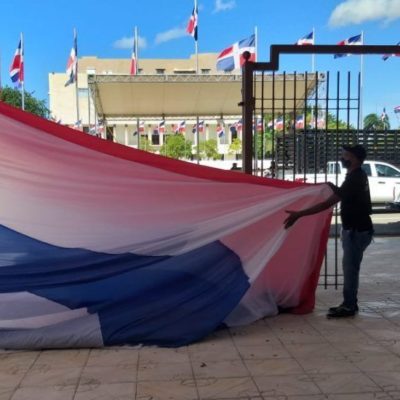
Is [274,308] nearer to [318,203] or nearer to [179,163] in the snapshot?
[318,203]

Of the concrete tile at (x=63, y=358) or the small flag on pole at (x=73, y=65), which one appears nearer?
the concrete tile at (x=63, y=358)

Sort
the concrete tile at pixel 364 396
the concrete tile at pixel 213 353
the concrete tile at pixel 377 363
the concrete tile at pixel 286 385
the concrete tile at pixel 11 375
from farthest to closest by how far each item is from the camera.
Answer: the concrete tile at pixel 213 353
the concrete tile at pixel 377 363
the concrete tile at pixel 11 375
the concrete tile at pixel 286 385
the concrete tile at pixel 364 396

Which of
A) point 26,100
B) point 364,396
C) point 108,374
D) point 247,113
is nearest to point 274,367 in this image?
point 364,396

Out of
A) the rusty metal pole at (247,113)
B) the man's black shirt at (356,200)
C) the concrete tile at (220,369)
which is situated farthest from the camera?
the rusty metal pole at (247,113)

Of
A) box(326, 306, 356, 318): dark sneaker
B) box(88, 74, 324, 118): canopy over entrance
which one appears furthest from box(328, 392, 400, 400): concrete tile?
box(88, 74, 324, 118): canopy over entrance

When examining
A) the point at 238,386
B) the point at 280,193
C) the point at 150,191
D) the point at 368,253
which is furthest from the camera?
the point at 368,253

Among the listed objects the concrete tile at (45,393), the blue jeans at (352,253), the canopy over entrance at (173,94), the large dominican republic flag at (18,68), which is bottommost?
the concrete tile at (45,393)

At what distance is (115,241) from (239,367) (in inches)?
61.1

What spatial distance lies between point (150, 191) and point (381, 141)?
18.6 m

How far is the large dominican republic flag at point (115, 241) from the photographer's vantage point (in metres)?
4.84

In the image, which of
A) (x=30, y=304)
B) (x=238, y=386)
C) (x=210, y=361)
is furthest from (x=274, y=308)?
(x=30, y=304)

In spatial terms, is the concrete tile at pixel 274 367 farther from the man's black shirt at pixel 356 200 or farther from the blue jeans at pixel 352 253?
the man's black shirt at pixel 356 200

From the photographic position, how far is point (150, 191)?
205 inches

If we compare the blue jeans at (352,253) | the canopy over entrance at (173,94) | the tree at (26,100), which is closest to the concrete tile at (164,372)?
the blue jeans at (352,253)
